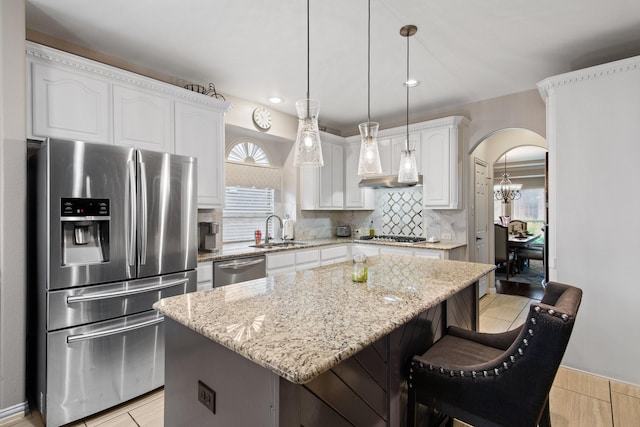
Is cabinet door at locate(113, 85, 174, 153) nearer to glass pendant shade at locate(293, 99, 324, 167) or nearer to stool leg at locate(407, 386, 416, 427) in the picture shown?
glass pendant shade at locate(293, 99, 324, 167)

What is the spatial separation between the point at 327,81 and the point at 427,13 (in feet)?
4.26

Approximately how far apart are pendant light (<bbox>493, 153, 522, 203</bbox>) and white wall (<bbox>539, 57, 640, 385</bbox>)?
656 centimetres

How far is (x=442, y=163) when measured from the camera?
395cm

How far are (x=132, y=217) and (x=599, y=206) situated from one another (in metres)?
3.57

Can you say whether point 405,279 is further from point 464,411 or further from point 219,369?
point 219,369

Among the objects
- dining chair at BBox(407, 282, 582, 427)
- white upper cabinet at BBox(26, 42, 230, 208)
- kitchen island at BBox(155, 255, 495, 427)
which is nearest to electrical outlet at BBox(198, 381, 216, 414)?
kitchen island at BBox(155, 255, 495, 427)

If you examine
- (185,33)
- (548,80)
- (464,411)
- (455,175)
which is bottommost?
(464,411)

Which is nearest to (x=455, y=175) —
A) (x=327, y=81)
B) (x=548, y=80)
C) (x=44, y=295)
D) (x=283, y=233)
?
(x=548, y=80)

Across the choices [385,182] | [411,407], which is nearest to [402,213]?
[385,182]

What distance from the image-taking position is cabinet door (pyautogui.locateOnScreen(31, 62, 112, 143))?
212 centimetres

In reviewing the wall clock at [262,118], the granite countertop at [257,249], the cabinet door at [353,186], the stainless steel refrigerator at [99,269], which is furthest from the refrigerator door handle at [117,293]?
the cabinet door at [353,186]

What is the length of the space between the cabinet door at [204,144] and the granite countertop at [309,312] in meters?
1.55

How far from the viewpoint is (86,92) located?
233 cm

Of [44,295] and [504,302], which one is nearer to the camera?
[44,295]
